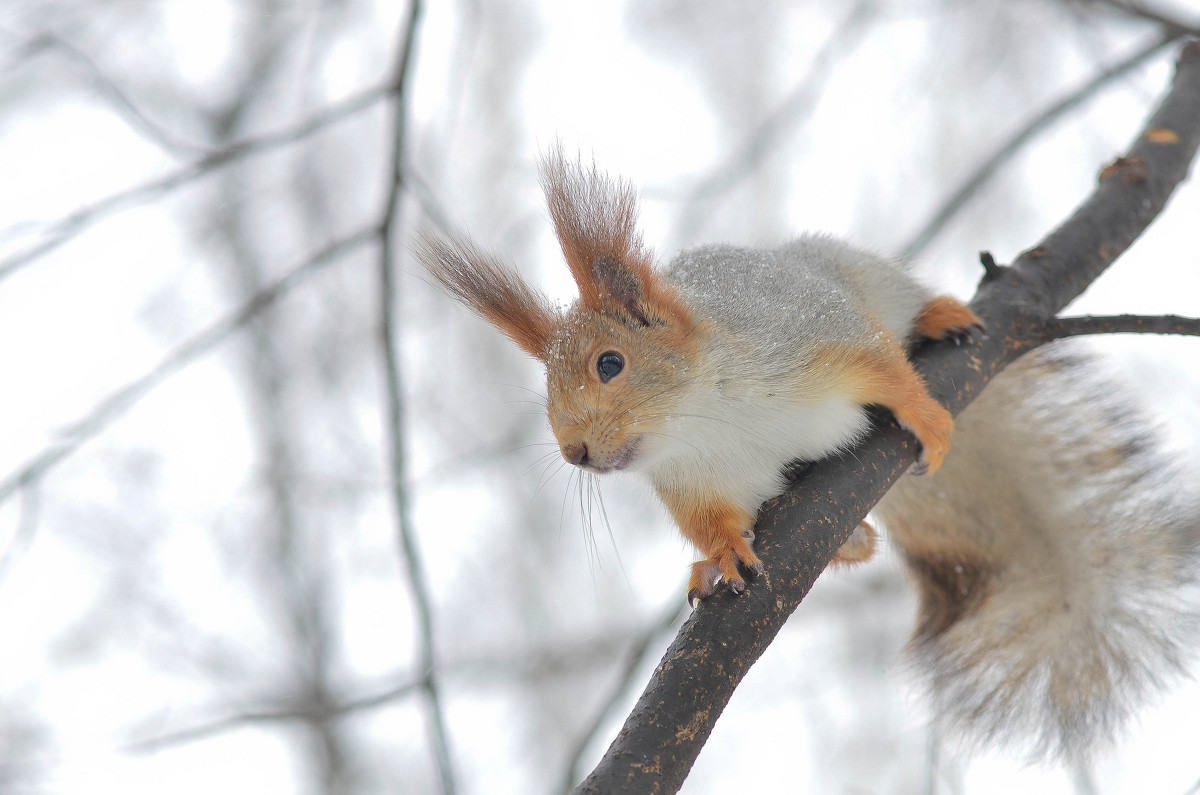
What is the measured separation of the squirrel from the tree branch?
2.7 inches

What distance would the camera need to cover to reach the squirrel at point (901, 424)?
1.87 m

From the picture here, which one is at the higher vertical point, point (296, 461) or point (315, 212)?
point (315, 212)

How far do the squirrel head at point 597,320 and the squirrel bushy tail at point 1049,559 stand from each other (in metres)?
0.79

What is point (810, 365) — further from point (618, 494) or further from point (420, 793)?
point (420, 793)

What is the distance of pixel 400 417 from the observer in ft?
7.02

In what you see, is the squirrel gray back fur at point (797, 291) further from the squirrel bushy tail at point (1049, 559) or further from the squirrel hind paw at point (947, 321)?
→ the squirrel bushy tail at point (1049, 559)

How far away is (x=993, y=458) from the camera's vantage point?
7.62 ft

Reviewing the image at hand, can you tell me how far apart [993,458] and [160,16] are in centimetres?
374

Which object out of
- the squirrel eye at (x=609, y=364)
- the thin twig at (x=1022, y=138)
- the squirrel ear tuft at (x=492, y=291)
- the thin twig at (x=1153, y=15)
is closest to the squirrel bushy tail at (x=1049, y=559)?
the thin twig at (x=1022, y=138)

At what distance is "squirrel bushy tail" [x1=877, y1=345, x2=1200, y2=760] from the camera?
6.93ft

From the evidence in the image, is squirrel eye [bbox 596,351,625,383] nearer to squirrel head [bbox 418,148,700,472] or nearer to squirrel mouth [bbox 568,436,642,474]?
squirrel head [bbox 418,148,700,472]

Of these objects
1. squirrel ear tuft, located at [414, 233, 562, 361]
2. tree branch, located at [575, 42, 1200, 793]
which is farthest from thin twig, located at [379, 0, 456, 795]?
tree branch, located at [575, 42, 1200, 793]

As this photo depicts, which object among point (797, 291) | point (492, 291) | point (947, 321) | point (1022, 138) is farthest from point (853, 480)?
point (1022, 138)

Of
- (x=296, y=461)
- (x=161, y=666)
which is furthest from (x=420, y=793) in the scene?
(x=296, y=461)
